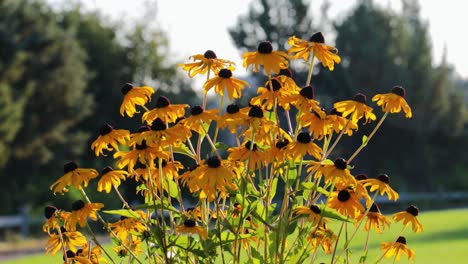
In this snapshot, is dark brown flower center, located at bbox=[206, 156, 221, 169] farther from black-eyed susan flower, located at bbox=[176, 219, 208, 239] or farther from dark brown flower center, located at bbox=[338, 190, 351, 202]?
dark brown flower center, located at bbox=[338, 190, 351, 202]

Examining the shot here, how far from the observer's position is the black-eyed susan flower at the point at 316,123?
3.47 meters

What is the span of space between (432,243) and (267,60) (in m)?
13.5

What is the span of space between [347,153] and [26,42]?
14598mm

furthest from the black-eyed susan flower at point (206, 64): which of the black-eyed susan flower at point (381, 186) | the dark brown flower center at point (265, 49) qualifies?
the black-eyed susan flower at point (381, 186)

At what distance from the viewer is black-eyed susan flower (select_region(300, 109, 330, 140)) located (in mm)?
3471

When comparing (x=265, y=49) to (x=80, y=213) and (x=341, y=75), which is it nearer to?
(x=80, y=213)

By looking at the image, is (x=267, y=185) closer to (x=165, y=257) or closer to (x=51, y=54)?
(x=165, y=257)

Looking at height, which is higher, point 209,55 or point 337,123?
point 209,55

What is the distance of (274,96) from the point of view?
3.54 m

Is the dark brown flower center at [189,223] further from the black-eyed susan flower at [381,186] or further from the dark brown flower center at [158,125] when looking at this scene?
the black-eyed susan flower at [381,186]

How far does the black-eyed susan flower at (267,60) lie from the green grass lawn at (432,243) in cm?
753

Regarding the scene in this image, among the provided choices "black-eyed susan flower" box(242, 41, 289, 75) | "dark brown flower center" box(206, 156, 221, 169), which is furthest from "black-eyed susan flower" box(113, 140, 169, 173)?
"black-eyed susan flower" box(242, 41, 289, 75)

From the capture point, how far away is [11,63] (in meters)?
26.3

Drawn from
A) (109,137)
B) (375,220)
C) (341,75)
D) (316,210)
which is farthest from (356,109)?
(341,75)
